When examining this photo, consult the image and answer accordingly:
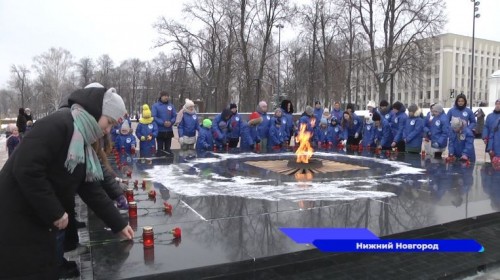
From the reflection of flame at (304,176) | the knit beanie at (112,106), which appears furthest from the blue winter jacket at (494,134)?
the knit beanie at (112,106)

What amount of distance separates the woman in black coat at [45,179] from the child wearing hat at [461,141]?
9236mm

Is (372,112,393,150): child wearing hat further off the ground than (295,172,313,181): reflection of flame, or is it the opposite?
(372,112,393,150): child wearing hat

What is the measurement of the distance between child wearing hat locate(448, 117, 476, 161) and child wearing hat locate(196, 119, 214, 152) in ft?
20.9

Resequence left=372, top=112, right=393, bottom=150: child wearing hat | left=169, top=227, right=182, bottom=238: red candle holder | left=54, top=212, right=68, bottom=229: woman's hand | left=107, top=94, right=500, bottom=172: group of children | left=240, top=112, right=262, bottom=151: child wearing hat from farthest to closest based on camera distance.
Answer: left=240, top=112, right=262, bottom=151: child wearing hat, left=372, top=112, right=393, bottom=150: child wearing hat, left=107, top=94, right=500, bottom=172: group of children, left=169, top=227, right=182, bottom=238: red candle holder, left=54, top=212, right=68, bottom=229: woman's hand

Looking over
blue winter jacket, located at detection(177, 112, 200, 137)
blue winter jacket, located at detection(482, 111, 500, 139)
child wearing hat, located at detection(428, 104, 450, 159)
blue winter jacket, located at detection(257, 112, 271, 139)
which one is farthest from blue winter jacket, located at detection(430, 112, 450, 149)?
blue winter jacket, located at detection(177, 112, 200, 137)

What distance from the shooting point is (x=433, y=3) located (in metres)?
32.4

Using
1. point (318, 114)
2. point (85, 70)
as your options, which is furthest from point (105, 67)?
point (318, 114)

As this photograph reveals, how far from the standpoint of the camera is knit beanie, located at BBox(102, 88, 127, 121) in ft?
8.86

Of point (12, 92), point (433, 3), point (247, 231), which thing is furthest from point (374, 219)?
point (12, 92)

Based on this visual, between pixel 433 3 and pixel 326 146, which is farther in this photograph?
pixel 433 3

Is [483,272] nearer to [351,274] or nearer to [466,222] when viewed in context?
[466,222]

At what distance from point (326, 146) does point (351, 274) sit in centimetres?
940

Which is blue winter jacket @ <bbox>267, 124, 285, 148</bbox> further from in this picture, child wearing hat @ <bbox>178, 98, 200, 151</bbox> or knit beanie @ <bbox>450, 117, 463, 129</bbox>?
knit beanie @ <bbox>450, 117, 463, 129</bbox>

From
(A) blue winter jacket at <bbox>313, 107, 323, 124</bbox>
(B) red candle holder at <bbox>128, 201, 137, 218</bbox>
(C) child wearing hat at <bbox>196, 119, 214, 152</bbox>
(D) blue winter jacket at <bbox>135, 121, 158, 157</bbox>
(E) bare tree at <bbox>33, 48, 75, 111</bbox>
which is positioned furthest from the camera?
(E) bare tree at <bbox>33, 48, 75, 111</bbox>
